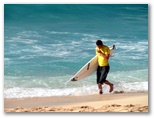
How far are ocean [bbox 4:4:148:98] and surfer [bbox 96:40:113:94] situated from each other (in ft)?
0.22

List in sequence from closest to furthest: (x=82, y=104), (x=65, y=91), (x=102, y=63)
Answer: (x=82, y=104)
(x=102, y=63)
(x=65, y=91)

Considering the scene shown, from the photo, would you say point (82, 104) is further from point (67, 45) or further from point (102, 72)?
point (67, 45)

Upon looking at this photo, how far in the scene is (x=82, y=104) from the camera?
811 cm

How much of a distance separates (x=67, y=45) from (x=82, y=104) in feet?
2.80

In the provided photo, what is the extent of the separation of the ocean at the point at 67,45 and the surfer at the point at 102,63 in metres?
0.07

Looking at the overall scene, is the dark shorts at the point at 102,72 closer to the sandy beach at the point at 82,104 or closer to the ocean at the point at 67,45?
the ocean at the point at 67,45

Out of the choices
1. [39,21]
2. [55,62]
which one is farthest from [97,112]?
[39,21]

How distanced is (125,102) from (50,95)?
0.98m

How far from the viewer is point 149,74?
8.09m

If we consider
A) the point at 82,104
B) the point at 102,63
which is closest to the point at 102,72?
the point at 102,63

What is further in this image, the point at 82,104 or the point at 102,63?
the point at 102,63

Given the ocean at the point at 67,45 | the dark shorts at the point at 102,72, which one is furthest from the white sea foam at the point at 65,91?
the dark shorts at the point at 102,72

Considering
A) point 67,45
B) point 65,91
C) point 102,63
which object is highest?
point 67,45

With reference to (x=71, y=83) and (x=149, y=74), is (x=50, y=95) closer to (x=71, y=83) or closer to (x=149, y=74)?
(x=71, y=83)
